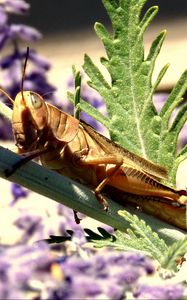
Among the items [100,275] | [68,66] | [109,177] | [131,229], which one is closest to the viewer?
[100,275]

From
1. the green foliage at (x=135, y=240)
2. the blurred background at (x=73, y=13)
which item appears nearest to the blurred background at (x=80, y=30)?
the blurred background at (x=73, y=13)

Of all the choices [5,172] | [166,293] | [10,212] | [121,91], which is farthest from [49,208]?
[166,293]

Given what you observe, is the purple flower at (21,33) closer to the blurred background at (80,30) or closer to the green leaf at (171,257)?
the green leaf at (171,257)

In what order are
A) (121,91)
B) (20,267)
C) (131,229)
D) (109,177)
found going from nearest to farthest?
(20,267), (131,229), (121,91), (109,177)

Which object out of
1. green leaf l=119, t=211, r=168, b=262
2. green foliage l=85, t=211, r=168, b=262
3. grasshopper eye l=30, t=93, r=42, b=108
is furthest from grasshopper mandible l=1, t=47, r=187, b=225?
green leaf l=119, t=211, r=168, b=262

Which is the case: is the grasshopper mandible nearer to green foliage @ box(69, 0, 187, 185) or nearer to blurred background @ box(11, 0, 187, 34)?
green foliage @ box(69, 0, 187, 185)

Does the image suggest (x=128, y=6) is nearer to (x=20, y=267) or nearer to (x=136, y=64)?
(x=136, y=64)

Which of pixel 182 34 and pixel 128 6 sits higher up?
pixel 128 6
